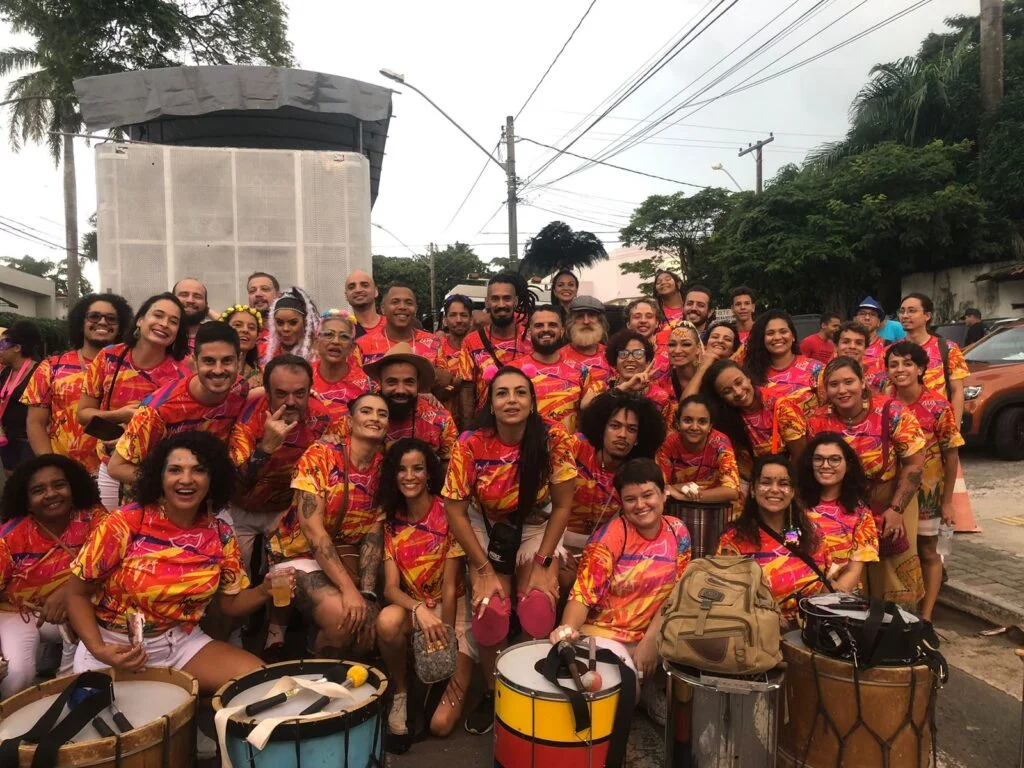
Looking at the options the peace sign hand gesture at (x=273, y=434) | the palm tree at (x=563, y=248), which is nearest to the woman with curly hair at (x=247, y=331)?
the peace sign hand gesture at (x=273, y=434)

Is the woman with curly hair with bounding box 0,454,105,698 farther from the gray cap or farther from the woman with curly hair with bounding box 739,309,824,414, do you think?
the woman with curly hair with bounding box 739,309,824,414

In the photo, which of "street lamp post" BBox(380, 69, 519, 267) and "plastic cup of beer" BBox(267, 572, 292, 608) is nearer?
"plastic cup of beer" BBox(267, 572, 292, 608)

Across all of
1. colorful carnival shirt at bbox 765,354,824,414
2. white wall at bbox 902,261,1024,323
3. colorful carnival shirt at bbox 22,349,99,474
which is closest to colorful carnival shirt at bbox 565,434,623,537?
colorful carnival shirt at bbox 765,354,824,414

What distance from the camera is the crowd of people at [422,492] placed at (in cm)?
319

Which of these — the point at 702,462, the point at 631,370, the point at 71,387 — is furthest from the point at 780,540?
the point at 71,387

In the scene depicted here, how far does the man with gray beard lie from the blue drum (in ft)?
8.65

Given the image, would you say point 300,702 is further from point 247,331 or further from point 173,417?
point 247,331

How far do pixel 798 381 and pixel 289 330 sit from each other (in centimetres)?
348

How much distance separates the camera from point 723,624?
2777mm

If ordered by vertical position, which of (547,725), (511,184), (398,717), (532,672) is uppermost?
(511,184)

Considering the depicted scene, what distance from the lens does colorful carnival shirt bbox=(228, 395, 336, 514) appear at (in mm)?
3811

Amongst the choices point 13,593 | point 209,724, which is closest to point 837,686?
point 209,724

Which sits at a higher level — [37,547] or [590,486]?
[590,486]

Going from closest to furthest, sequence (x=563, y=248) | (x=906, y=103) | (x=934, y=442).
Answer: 1. (x=934, y=442)
2. (x=563, y=248)
3. (x=906, y=103)
